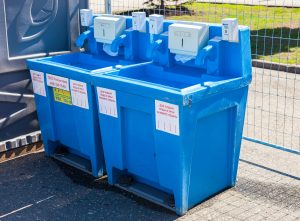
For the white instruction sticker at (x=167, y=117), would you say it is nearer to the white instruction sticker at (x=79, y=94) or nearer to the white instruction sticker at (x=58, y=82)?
the white instruction sticker at (x=79, y=94)

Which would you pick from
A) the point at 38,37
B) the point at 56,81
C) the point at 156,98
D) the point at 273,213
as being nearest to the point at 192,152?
the point at 156,98

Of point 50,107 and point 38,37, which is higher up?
point 38,37

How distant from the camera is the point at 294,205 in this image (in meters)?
3.81

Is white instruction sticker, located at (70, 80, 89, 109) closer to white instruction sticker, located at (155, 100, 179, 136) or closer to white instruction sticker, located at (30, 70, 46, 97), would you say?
white instruction sticker, located at (30, 70, 46, 97)

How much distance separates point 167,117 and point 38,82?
1.62 m

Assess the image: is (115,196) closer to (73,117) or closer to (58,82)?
(73,117)

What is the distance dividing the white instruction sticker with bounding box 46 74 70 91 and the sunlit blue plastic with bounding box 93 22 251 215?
44 centimetres

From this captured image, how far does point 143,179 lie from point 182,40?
1143 millimetres

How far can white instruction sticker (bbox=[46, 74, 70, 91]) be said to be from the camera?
4.29 meters

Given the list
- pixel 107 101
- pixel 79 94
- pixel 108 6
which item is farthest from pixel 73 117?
pixel 108 6

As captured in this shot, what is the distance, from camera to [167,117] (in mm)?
3438

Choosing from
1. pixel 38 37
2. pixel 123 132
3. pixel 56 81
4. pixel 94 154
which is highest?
pixel 38 37

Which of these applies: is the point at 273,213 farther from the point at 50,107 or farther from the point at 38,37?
the point at 38,37

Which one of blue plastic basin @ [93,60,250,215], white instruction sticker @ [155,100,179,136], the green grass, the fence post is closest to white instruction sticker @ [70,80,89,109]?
blue plastic basin @ [93,60,250,215]
